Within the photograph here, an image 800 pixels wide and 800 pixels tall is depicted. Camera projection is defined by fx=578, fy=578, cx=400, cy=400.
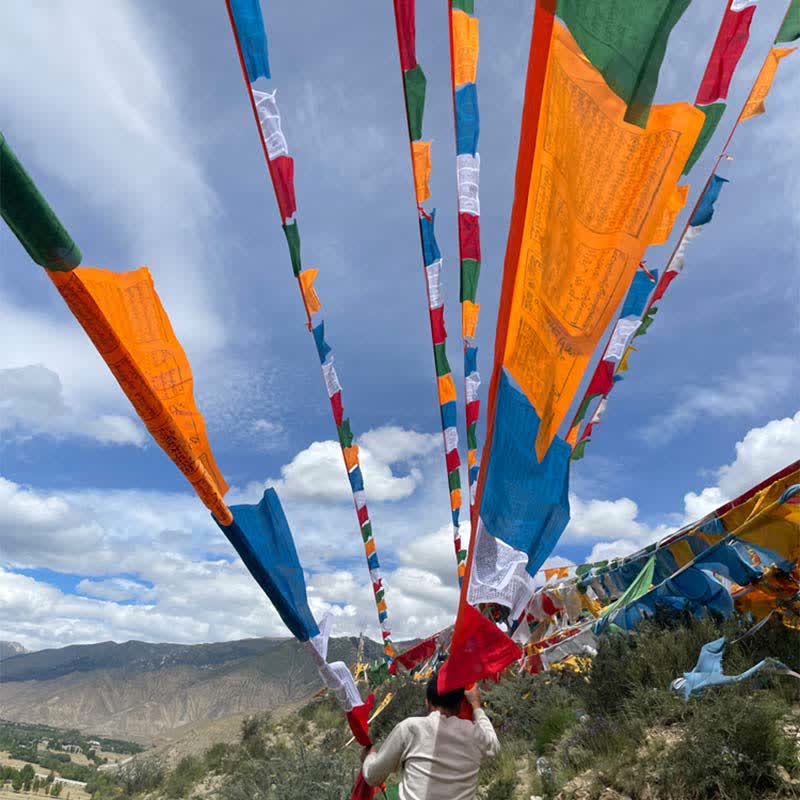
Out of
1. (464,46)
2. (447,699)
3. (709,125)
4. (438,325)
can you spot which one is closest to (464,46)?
(464,46)

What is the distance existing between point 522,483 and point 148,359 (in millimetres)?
2864

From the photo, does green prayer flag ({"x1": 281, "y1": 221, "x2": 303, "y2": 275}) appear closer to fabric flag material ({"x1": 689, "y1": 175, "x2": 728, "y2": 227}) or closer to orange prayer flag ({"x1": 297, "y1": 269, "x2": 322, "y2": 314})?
orange prayer flag ({"x1": 297, "y1": 269, "x2": 322, "y2": 314})

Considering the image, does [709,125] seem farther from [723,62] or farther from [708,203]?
[708,203]

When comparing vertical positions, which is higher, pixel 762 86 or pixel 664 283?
pixel 762 86

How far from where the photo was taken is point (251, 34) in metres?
5.34

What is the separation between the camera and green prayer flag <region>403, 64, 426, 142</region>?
659cm

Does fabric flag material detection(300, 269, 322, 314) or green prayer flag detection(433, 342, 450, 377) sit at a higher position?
fabric flag material detection(300, 269, 322, 314)

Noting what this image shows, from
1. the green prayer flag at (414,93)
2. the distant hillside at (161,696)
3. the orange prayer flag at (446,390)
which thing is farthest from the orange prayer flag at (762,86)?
the distant hillside at (161,696)

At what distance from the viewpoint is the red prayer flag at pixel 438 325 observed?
28.7 ft

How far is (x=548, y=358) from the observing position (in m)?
2.44

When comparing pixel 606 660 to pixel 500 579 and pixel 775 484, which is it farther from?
pixel 500 579

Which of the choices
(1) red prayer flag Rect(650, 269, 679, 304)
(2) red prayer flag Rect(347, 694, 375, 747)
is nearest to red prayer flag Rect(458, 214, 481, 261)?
(1) red prayer flag Rect(650, 269, 679, 304)

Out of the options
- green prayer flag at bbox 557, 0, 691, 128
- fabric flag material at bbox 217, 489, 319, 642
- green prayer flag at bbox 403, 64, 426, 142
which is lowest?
fabric flag material at bbox 217, 489, 319, 642

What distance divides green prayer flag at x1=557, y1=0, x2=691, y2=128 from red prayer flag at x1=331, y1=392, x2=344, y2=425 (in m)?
8.18
